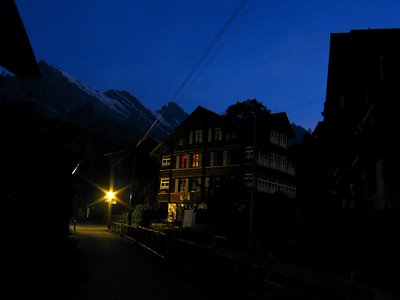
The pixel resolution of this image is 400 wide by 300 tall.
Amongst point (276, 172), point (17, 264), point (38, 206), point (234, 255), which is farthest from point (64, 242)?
point (276, 172)

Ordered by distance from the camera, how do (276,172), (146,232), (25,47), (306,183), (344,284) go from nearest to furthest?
(25,47) → (344,284) → (306,183) → (146,232) → (276,172)

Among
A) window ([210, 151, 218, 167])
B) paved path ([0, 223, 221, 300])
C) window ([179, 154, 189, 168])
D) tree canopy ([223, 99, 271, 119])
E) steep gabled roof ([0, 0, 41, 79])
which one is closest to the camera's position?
steep gabled roof ([0, 0, 41, 79])

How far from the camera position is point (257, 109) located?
2534 inches

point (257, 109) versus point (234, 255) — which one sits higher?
point (257, 109)

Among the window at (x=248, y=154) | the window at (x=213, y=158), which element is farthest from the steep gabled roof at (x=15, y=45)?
the window at (x=213, y=158)

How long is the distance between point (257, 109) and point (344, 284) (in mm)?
61221

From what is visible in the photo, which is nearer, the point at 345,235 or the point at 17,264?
the point at 345,235

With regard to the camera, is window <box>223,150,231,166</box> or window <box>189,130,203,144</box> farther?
window <box>189,130,203,144</box>

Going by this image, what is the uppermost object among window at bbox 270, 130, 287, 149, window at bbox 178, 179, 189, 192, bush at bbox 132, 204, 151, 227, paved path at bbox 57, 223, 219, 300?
window at bbox 270, 130, 287, 149

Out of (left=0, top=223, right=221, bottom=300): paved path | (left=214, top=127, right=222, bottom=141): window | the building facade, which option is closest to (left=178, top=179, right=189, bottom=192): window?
the building facade

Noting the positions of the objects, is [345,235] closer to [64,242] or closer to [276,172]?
[64,242]

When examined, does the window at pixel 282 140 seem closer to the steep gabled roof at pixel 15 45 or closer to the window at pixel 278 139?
the window at pixel 278 139

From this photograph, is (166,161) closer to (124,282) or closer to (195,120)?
(195,120)

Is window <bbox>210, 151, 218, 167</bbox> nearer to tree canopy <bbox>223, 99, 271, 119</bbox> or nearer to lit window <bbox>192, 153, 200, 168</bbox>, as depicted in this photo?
lit window <bbox>192, 153, 200, 168</bbox>
